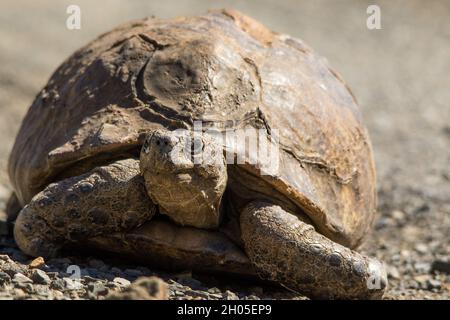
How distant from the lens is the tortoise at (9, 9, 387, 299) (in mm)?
5262

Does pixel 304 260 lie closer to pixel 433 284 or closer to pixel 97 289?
pixel 97 289

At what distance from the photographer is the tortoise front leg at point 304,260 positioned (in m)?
5.23

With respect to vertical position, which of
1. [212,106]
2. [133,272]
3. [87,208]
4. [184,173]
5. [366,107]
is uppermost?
[366,107]

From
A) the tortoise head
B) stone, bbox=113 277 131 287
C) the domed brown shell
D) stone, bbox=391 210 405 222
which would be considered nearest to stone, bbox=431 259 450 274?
the domed brown shell

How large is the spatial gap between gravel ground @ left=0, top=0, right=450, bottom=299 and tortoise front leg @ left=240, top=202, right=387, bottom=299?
26 centimetres

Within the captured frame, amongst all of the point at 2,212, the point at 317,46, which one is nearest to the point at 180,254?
the point at 2,212

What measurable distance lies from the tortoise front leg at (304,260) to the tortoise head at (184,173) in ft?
1.09

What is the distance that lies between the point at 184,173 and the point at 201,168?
12 cm

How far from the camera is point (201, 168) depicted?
16.7 feet

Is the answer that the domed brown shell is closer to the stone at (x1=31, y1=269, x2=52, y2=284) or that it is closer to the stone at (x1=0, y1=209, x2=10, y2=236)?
the stone at (x1=0, y1=209, x2=10, y2=236)

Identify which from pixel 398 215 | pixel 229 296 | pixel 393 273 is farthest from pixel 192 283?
pixel 398 215

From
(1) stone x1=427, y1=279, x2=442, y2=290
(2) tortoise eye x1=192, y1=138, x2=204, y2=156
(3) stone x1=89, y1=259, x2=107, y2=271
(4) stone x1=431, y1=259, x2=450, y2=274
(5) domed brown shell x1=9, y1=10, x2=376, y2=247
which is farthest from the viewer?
(4) stone x1=431, y1=259, x2=450, y2=274
